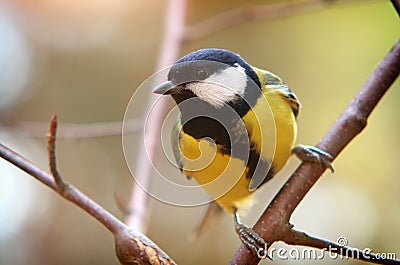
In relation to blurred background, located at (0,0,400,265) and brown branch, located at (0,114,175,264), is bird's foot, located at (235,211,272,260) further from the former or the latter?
blurred background, located at (0,0,400,265)

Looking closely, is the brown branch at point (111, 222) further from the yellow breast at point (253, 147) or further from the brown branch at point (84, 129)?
the brown branch at point (84, 129)

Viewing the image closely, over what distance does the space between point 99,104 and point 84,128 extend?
0.59 m

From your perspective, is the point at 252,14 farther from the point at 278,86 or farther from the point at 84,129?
the point at 84,129

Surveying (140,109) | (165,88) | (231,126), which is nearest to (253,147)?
(231,126)

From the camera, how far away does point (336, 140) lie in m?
0.68

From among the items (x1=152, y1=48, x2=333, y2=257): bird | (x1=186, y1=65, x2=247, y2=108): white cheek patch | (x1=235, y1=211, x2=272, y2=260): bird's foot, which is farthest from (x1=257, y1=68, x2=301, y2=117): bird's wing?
(x1=235, y1=211, x2=272, y2=260): bird's foot

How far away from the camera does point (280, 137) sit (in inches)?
28.8

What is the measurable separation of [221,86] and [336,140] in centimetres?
18

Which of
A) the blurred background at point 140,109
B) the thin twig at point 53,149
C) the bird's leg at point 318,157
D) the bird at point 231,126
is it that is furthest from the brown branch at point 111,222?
the blurred background at point 140,109

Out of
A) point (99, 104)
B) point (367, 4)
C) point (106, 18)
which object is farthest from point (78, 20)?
point (367, 4)

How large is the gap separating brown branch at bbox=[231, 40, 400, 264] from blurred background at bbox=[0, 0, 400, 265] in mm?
305

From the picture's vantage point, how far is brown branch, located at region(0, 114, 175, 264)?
0.54 metres

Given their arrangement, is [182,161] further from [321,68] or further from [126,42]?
[126,42]

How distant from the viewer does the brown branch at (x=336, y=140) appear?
0.60 m
